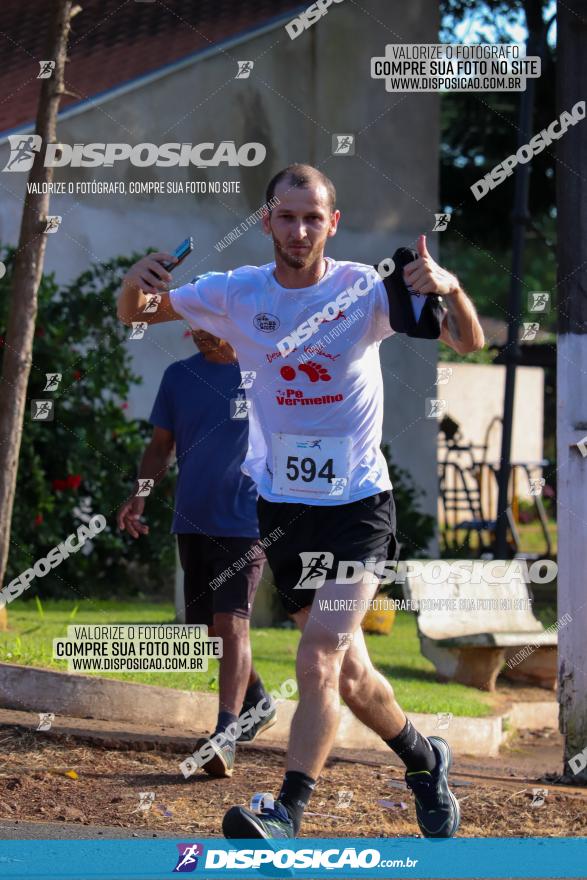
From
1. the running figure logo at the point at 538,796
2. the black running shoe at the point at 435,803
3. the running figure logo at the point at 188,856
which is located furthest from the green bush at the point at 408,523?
the running figure logo at the point at 188,856

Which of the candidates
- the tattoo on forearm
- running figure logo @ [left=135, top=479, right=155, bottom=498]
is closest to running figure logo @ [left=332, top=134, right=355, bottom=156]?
running figure logo @ [left=135, top=479, right=155, bottom=498]

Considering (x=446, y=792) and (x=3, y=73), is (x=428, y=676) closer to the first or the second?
(x=446, y=792)

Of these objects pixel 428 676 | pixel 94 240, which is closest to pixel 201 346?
pixel 428 676

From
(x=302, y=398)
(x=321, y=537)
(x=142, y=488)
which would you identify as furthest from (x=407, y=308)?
(x=142, y=488)

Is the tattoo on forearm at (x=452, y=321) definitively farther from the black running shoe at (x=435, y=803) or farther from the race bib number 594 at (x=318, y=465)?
the black running shoe at (x=435, y=803)

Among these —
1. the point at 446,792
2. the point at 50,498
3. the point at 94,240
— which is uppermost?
the point at 94,240

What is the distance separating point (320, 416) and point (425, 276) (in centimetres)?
72

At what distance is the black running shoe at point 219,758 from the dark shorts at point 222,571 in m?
0.61

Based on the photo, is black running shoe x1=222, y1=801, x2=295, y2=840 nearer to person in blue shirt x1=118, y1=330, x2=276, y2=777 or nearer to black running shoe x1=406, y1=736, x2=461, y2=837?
black running shoe x1=406, y1=736, x2=461, y2=837

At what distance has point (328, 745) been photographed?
447 centimetres

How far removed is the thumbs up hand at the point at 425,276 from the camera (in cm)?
424

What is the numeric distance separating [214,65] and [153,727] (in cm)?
947

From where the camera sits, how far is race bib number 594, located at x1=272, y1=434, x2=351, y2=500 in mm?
4695

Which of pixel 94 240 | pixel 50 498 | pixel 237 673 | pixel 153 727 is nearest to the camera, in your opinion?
pixel 237 673
